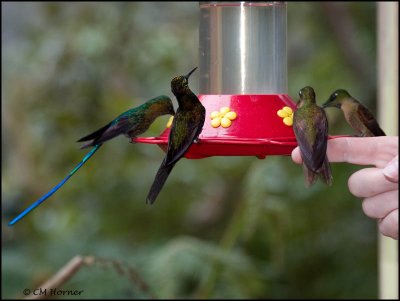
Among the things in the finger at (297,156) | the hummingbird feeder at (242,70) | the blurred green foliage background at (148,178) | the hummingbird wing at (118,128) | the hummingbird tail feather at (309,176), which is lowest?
the blurred green foliage background at (148,178)

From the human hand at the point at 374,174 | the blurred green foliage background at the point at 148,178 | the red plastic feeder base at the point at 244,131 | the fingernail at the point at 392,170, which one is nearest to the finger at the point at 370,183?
the human hand at the point at 374,174

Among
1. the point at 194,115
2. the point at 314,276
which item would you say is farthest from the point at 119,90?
the point at 194,115

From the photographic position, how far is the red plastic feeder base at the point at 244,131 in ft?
6.11

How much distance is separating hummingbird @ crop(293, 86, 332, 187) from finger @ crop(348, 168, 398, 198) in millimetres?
73

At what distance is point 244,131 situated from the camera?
1.93 meters

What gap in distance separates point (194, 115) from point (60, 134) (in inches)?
109

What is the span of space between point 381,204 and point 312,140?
184 millimetres

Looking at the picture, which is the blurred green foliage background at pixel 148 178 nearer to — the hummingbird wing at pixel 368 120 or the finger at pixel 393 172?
the hummingbird wing at pixel 368 120

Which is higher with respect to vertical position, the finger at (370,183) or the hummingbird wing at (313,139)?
the hummingbird wing at (313,139)

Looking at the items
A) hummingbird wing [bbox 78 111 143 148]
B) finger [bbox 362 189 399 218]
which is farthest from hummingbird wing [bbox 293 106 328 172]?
hummingbird wing [bbox 78 111 143 148]

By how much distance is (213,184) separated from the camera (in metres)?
5.62

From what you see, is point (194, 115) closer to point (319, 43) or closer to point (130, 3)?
point (130, 3)

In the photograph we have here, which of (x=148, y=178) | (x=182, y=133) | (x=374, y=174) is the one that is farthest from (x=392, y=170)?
(x=148, y=178)

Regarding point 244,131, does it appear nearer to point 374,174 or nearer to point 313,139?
point 313,139
